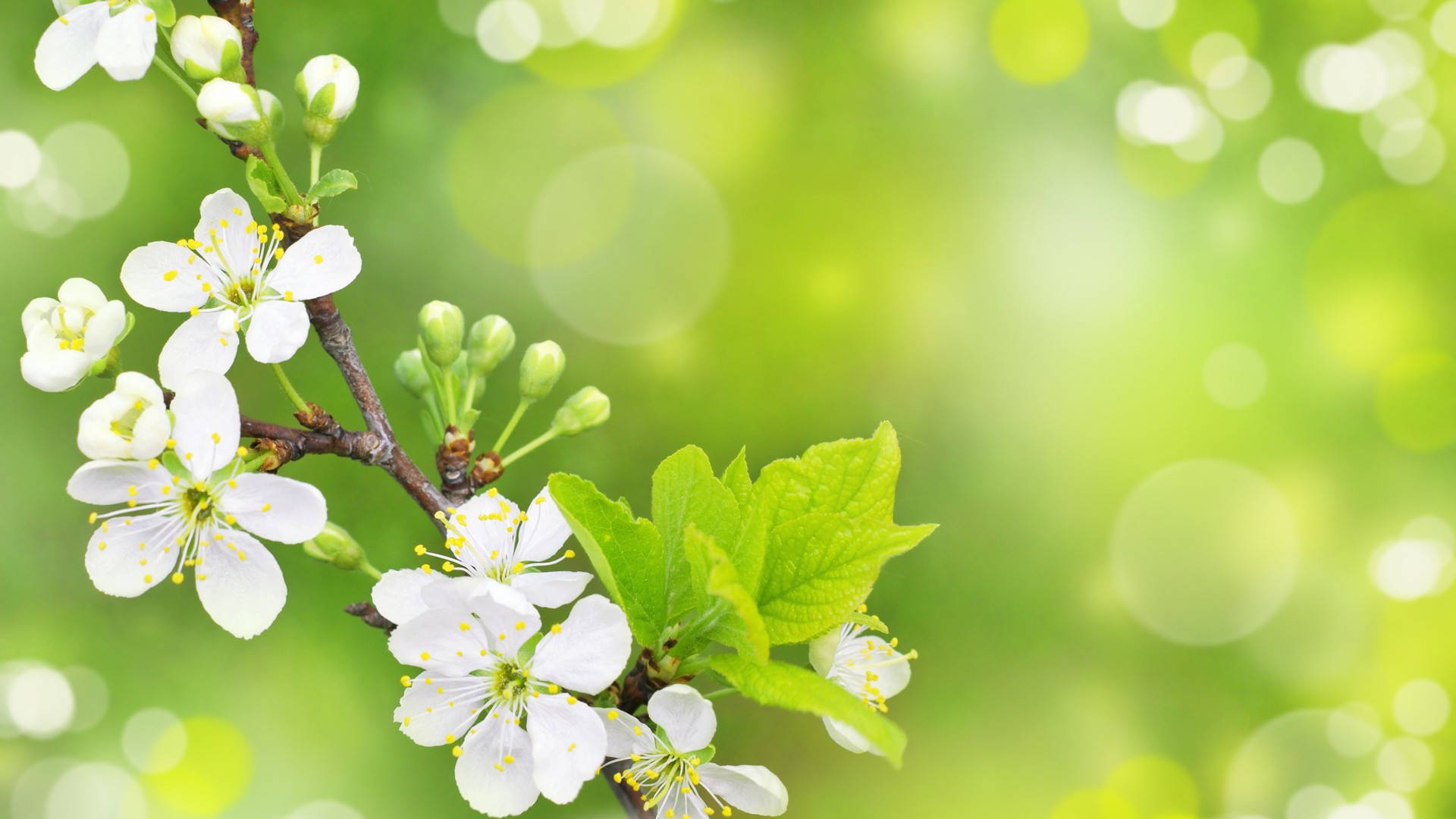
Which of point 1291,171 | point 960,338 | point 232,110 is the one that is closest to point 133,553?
point 232,110

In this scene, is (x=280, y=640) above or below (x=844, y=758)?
below

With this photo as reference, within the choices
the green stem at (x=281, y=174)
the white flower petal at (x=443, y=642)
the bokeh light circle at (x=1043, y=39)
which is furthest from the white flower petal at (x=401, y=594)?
the bokeh light circle at (x=1043, y=39)

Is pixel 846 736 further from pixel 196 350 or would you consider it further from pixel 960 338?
pixel 960 338

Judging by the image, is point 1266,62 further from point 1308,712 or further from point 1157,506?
point 1308,712

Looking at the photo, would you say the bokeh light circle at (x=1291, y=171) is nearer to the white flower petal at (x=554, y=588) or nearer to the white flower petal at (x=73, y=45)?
the white flower petal at (x=554, y=588)

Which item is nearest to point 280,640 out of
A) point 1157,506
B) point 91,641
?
point 91,641
